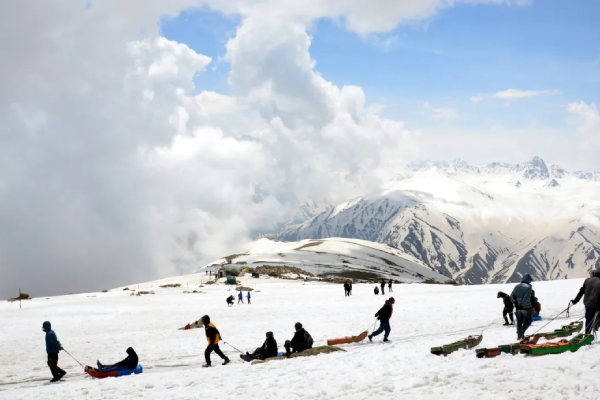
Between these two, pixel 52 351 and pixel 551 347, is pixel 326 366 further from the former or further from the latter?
pixel 52 351

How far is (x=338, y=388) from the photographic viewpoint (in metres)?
15.1

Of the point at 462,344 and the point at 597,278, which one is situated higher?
the point at 597,278

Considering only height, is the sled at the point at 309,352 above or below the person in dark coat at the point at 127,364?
below

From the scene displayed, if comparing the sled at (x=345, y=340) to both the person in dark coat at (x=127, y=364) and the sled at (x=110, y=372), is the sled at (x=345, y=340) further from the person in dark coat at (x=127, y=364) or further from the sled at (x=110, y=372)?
the person in dark coat at (x=127, y=364)

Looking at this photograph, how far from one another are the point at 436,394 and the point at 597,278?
9.41 metres

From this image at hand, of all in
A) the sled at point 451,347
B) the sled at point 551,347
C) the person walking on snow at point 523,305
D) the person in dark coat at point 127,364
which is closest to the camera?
the sled at point 551,347

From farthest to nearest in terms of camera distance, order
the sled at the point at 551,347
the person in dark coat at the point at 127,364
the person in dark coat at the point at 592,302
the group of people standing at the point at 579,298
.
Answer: the person in dark coat at the point at 127,364, the group of people standing at the point at 579,298, the person in dark coat at the point at 592,302, the sled at the point at 551,347

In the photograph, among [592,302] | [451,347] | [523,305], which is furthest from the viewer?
[523,305]

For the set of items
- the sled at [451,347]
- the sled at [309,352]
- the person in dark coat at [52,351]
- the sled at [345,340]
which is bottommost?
the sled at [345,340]

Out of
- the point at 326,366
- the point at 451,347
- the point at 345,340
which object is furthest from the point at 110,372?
the point at 451,347

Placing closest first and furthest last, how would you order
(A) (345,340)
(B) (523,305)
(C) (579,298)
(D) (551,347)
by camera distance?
(D) (551,347) < (B) (523,305) < (C) (579,298) < (A) (345,340)

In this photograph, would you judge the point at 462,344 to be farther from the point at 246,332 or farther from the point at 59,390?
the point at 246,332

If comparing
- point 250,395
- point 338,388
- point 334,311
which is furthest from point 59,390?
point 334,311

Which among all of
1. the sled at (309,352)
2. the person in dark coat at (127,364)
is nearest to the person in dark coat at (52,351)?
the person in dark coat at (127,364)
